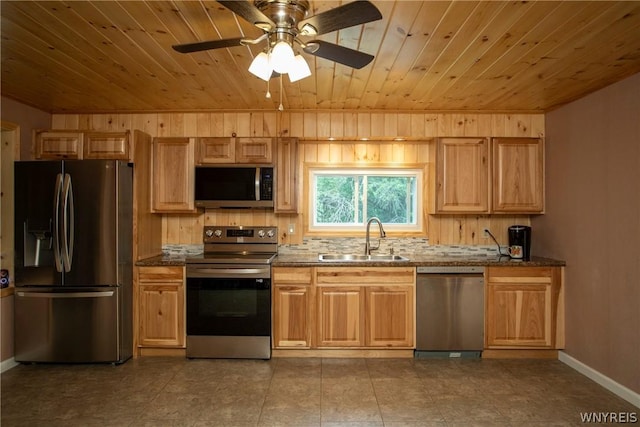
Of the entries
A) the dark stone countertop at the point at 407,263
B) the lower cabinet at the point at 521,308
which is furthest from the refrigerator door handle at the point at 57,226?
the lower cabinet at the point at 521,308

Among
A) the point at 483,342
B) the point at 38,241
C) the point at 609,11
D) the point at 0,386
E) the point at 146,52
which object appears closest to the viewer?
the point at 609,11

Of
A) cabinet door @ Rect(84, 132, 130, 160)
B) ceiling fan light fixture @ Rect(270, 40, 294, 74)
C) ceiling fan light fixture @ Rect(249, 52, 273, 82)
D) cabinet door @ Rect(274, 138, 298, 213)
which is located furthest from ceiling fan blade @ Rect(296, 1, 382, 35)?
cabinet door @ Rect(84, 132, 130, 160)

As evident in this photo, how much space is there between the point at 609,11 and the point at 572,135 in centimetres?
172

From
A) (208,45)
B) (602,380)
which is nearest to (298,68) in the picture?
(208,45)

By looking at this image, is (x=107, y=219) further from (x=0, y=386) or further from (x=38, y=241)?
(x=0, y=386)

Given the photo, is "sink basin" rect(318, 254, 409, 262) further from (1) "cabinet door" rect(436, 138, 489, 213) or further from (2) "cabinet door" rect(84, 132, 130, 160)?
(2) "cabinet door" rect(84, 132, 130, 160)

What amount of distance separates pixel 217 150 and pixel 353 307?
197cm

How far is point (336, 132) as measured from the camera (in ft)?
12.7

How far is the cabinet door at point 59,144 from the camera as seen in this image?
11.5 feet

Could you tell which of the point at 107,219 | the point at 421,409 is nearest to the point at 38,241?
the point at 107,219

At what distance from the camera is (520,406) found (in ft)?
8.75

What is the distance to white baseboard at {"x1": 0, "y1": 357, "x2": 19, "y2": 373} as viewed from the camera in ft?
10.6
